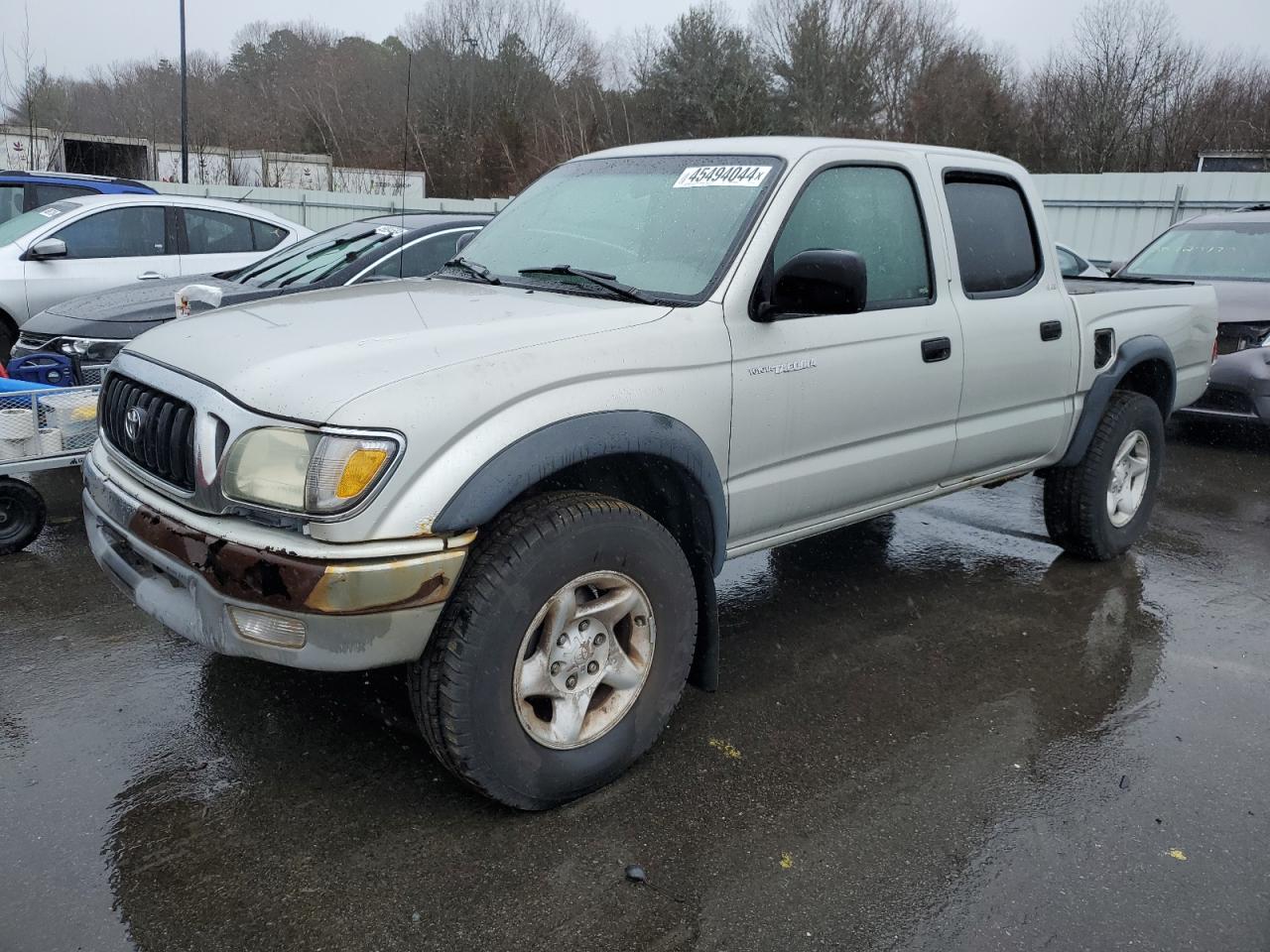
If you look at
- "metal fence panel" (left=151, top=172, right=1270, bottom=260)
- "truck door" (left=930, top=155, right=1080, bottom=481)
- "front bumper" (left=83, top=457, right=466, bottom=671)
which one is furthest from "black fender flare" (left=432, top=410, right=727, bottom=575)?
"metal fence panel" (left=151, top=172, right=1270, bottom=260)

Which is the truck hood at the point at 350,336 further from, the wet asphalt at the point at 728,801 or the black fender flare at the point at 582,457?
the wet asphalt at the point at 728,801

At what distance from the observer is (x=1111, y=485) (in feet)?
17.3

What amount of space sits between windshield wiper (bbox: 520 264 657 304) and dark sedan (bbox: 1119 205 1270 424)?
18.4 ft

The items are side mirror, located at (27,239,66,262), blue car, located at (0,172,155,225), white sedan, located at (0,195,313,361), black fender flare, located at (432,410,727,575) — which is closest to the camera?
black fender flare, located at (432,410,727,575)

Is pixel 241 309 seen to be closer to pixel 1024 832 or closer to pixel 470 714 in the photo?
pixel 470 714

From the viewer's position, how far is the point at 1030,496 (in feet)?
22.5

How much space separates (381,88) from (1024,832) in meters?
11.1

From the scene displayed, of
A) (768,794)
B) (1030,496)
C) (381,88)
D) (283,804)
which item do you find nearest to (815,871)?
(768,794)

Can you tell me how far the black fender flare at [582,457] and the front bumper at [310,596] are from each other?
128 millimetres

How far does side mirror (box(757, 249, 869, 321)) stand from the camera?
3.19 m

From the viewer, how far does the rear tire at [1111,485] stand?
5070 mm

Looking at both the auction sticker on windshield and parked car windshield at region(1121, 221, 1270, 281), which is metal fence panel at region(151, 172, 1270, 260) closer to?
parked car windshield at region(1121, 221, 1270, 281)

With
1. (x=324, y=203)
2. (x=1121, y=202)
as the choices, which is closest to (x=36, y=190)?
(x=324, y=203)

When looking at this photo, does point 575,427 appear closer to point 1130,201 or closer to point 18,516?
point 18,516
